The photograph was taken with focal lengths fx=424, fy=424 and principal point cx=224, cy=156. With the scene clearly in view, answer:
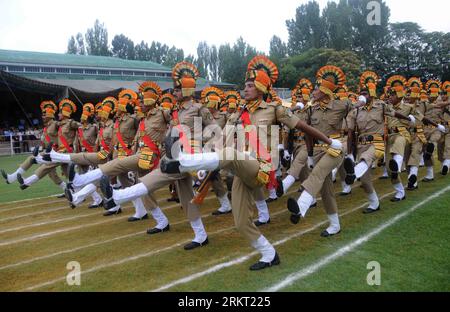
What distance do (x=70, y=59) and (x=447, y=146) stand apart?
1510 inches

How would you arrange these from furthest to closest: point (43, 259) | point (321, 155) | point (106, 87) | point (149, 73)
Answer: point (149, 73) → point (106, 87) → point (321, 155) → point (43, 259)

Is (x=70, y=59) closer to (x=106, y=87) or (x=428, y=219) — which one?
(x=106, y=87)

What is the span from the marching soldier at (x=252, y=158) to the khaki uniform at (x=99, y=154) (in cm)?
310

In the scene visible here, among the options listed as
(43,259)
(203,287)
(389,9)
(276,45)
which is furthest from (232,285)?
(276,45)

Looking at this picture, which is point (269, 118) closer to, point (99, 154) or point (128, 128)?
point (128, 128)

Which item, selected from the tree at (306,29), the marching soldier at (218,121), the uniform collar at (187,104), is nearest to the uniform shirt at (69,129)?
the marching soldier at (218,121)

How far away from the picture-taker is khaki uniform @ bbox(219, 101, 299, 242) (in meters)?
4.42

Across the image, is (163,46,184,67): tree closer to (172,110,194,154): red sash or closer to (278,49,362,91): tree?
(278,49,362,91): tree

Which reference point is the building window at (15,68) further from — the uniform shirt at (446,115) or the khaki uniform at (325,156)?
the khaki uniform at (325,156)

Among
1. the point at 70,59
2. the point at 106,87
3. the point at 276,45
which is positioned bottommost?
the point at 106,87

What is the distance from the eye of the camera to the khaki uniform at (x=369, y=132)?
23.7 feet

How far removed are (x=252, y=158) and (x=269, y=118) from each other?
888 mm

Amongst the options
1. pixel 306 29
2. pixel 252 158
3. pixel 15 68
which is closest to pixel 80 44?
pixel 15 68

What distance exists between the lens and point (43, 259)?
5867mm
